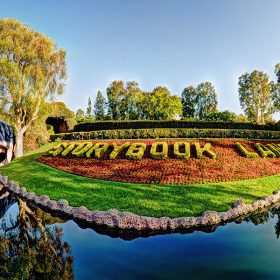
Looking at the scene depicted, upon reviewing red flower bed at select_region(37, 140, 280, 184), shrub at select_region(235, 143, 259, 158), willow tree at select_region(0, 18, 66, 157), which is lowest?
red flower bed at select_region(37, 140, 280, 184)

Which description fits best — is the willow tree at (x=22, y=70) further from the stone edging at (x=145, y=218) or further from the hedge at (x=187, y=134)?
the stone edging at (x=145, y=218)

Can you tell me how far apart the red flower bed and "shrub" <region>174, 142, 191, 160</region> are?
0.30 metres

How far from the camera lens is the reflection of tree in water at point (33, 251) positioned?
7844 millimetres

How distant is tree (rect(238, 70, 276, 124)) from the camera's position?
50.0m

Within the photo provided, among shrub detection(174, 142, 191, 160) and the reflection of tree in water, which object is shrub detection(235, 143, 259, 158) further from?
the reflection of tree in water

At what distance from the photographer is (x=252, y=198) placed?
1374 centimetres

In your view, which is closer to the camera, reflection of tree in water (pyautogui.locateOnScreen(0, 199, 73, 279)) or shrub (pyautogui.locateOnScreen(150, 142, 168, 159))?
reflection of tree in water (pyautogui.locateOnScreen(0, 199, 73, 279))

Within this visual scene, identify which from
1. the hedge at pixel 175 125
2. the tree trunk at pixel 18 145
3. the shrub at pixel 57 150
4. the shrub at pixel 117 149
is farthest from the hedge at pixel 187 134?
the tree trunk at pixel 18 145

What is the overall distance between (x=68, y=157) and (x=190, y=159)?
27.8ft

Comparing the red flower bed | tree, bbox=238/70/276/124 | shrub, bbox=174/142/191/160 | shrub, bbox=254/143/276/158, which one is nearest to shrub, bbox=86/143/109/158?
the red flower bed

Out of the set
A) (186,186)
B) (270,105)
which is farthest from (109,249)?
(270,105)

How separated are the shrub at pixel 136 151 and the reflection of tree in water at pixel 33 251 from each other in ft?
24.7

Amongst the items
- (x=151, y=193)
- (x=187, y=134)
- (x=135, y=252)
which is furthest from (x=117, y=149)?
(x=135, y=252)

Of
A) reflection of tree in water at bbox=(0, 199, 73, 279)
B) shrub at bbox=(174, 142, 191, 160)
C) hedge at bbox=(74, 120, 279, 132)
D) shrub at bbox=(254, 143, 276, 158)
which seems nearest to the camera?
reflection of tree in water at bbox=(0, 199, 73, 279)
